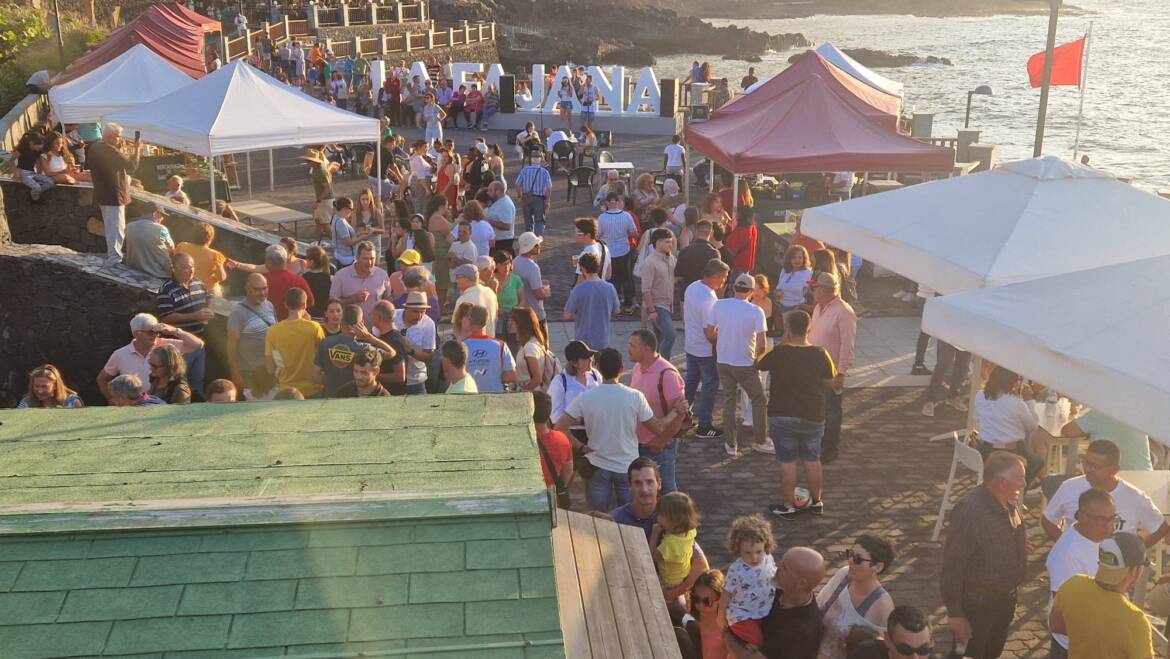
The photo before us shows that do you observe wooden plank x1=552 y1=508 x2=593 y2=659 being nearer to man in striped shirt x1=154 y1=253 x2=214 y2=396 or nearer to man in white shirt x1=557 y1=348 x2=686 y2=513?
man in white shirt x1=557 y1=348 x2=686 y2=513

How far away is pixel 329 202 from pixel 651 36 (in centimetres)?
8782

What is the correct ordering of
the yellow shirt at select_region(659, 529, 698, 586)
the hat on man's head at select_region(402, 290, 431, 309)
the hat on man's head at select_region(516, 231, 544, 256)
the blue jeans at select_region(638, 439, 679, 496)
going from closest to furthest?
the yellow shirt at select_region(659, 529, 698, 586), the blue jeans at select_region(638, 439, 679, 496), the hat on man's head at select_region(402, 290, 431, 309), the hat on man's head at select_region(516, 231, 544, 256)


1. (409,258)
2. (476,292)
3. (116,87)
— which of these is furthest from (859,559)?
(116,87)

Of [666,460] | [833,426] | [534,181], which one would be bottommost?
[833,426]

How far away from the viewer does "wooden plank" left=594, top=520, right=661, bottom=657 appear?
4594 mm

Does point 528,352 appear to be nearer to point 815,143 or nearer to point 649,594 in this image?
point 649,594

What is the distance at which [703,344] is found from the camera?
953 cm

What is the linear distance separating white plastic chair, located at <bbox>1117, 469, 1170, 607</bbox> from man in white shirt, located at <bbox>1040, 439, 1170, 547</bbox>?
0.39 metres

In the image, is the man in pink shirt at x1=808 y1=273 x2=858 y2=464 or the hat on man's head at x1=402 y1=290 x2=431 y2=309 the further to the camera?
the man in pink shirt at x1=808 y1=273 x2=858 y2=464

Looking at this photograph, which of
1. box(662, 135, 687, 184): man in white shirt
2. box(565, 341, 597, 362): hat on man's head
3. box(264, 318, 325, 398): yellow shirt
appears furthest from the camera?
box(662, 135, 687, 184): man in white shirt

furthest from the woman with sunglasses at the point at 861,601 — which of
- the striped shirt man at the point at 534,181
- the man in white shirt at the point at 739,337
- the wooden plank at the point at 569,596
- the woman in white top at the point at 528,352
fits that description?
the striped shirt man at the point at 534,181

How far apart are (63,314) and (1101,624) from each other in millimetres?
9160

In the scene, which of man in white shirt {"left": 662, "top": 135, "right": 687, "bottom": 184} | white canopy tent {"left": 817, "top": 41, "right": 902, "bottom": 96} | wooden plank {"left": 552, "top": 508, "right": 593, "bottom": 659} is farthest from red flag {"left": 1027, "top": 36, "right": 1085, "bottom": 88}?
wooden plank {"left": 552, "top": 508, "right": 593, "bottom": 659}

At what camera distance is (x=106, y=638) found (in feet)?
11.1
